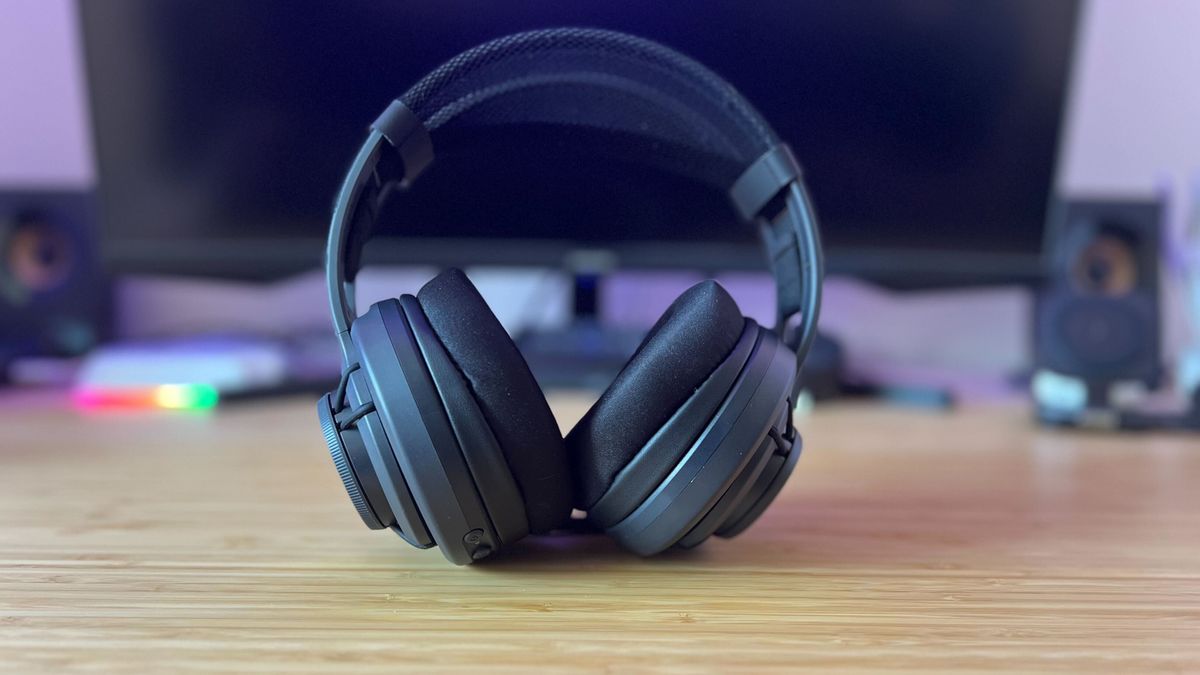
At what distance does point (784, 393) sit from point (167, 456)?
1.93 ft

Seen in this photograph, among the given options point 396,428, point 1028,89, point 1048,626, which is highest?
point 1028,89

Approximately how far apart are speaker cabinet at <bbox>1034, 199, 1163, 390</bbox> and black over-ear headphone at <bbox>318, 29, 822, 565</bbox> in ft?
2.06

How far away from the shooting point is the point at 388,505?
47 cm

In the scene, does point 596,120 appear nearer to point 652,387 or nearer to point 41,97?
point 652,387

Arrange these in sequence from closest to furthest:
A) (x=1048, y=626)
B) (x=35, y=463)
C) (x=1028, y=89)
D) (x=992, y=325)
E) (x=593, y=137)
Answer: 1. (x=1048, y=626)
2. (x=35, y=463)
3. (x=593, y=137)
4. (x=1028, y=89)
5. (x=992, y=325)

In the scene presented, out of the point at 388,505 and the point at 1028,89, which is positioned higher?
the point at 1028,89

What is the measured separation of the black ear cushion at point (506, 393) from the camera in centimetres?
45

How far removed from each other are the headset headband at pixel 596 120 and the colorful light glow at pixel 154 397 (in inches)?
23.1

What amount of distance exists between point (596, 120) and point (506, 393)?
0.25 m

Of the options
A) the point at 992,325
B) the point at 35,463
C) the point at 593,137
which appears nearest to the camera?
the point at 35,463

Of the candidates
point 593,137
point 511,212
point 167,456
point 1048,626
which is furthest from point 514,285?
point 1048,626

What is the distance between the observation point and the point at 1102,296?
1.03 meters

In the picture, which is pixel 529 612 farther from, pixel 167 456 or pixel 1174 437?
pixel 1174 437

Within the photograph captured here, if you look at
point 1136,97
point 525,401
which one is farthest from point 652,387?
point 1136,97
